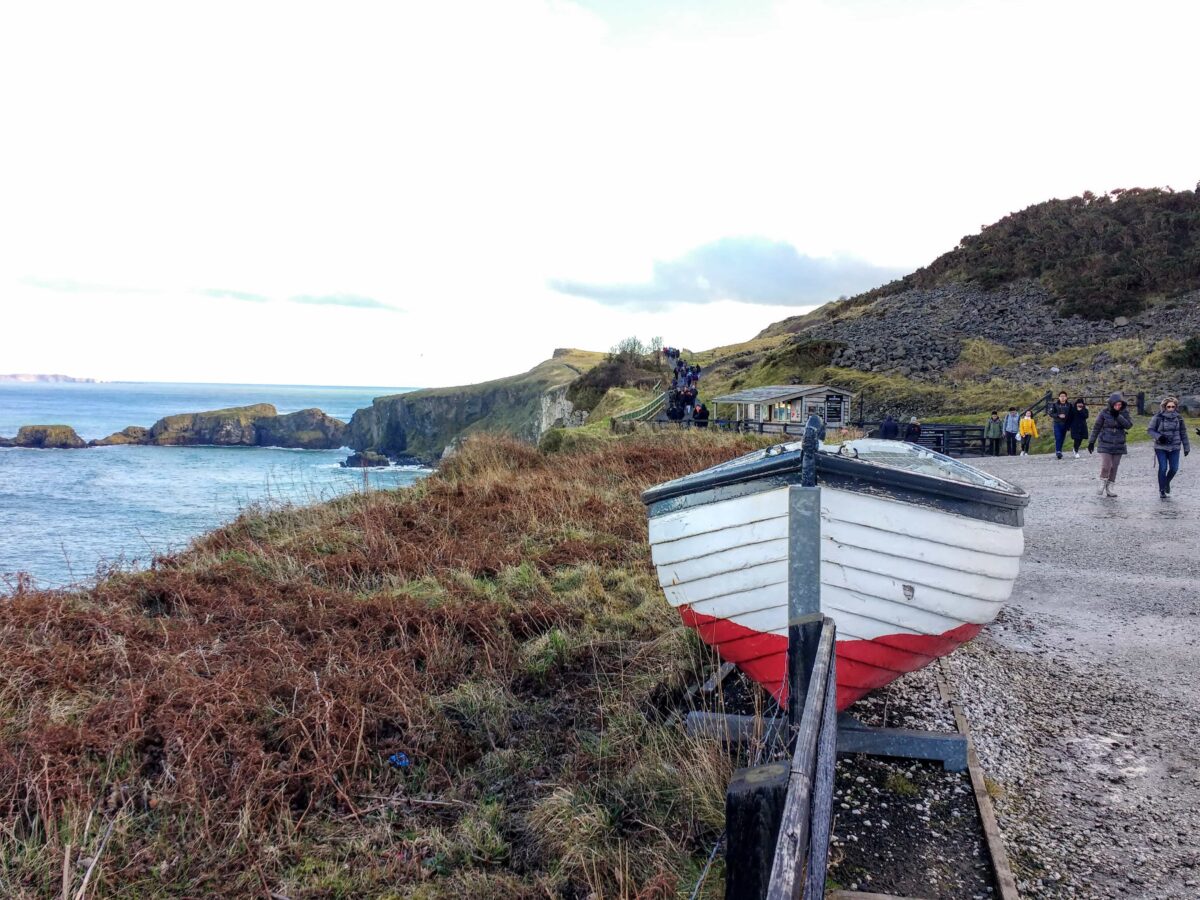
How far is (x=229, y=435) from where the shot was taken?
10106 centimetres

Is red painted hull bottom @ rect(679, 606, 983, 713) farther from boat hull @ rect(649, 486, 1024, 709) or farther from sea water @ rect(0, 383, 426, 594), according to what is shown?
sea water @ rect(0, 383, 426, 594)

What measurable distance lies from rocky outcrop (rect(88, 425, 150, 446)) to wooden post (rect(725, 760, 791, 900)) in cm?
10191

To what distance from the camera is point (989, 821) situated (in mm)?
3721

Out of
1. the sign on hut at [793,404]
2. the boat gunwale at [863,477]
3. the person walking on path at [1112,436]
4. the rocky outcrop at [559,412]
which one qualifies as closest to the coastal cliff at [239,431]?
the rocky outcrop at [559,412]

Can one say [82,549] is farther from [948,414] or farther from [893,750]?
[948,414]

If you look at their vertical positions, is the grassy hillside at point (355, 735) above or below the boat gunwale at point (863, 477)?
below

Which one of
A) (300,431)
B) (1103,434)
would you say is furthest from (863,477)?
(300,431)

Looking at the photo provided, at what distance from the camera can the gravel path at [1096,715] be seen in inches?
142

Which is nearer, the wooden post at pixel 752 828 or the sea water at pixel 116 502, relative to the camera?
the wooden post at pixel 752 828

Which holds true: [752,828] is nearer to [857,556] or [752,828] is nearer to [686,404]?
[857,556]

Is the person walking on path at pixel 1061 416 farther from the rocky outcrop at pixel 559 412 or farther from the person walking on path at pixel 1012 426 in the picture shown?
the rocky outcrop at pixel 559 412

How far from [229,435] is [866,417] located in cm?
9327

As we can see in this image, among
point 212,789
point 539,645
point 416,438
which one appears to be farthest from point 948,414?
point 416,438

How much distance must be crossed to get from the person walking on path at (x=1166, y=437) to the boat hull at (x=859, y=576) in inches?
426
